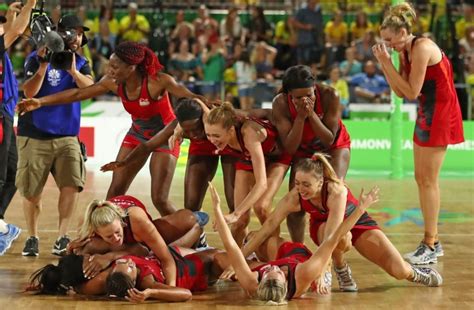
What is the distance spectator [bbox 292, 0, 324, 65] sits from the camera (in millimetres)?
19828

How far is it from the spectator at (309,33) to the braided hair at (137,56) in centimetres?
1081

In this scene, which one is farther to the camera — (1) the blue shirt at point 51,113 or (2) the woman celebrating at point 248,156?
(1) the blue shirt at point 51,113

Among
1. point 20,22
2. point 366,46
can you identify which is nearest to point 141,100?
point 20,22

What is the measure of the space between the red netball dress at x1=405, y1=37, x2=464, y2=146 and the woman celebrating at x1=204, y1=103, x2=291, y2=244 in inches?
53.5

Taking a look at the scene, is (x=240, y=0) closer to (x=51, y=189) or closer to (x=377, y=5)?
(x=377, y=5)

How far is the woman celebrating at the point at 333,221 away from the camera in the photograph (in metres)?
7.63

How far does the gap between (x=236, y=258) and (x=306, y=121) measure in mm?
1600

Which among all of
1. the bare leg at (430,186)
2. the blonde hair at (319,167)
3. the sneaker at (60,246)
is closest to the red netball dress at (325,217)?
the blonde hair at (319,167)

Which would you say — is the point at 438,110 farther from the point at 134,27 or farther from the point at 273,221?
the point at 134,27

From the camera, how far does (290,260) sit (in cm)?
754

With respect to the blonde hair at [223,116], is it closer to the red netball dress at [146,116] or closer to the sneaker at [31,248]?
the red netball dress at [146,116]

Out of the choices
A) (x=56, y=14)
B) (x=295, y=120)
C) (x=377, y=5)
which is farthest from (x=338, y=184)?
(x=377, y=5)

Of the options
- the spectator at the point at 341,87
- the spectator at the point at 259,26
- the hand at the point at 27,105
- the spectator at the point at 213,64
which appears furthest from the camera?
the spectator at the point at 259,26

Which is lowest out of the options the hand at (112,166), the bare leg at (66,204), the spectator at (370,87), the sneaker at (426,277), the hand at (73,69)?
the spectator at (370,87)
